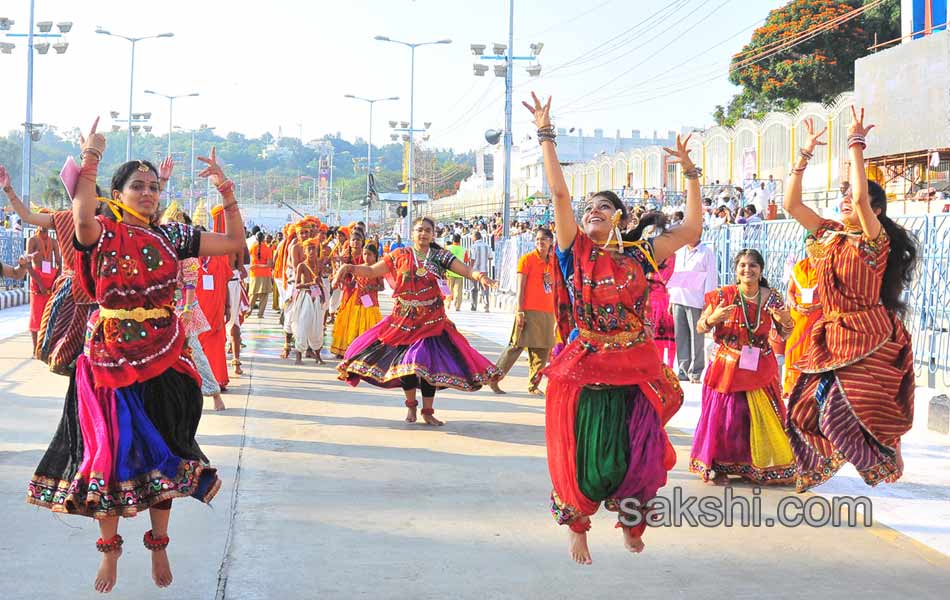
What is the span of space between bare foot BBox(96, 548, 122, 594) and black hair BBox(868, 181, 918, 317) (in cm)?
420

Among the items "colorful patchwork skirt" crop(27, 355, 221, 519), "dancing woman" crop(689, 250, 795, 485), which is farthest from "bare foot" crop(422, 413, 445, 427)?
"colorful patchwork skirt" crop(27, 355, 221, 519)

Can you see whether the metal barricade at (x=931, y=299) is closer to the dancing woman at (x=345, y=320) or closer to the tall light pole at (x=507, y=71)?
the dancing woman at (x=345, y=320)

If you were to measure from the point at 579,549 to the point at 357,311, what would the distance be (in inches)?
373

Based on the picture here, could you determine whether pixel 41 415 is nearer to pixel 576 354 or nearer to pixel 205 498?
pixel 205 498

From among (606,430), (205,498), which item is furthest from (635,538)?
(205,498)

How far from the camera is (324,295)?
14.7 m

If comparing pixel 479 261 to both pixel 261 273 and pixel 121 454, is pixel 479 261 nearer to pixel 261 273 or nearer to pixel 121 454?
pixel 261 273

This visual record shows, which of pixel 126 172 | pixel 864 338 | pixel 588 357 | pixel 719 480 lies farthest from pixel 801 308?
pixel 126 172

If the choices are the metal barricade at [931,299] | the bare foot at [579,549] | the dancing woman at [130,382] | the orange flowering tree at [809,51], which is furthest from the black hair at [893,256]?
the orange flowering tree at [809,51]

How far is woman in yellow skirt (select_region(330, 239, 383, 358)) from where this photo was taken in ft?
46.5

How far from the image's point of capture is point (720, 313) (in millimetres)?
7480

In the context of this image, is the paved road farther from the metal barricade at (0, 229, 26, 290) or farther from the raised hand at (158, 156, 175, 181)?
the metal barricade at (0, 229, 26, 290)

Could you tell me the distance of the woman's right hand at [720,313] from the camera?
7469 mm

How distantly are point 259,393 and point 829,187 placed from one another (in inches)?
734
